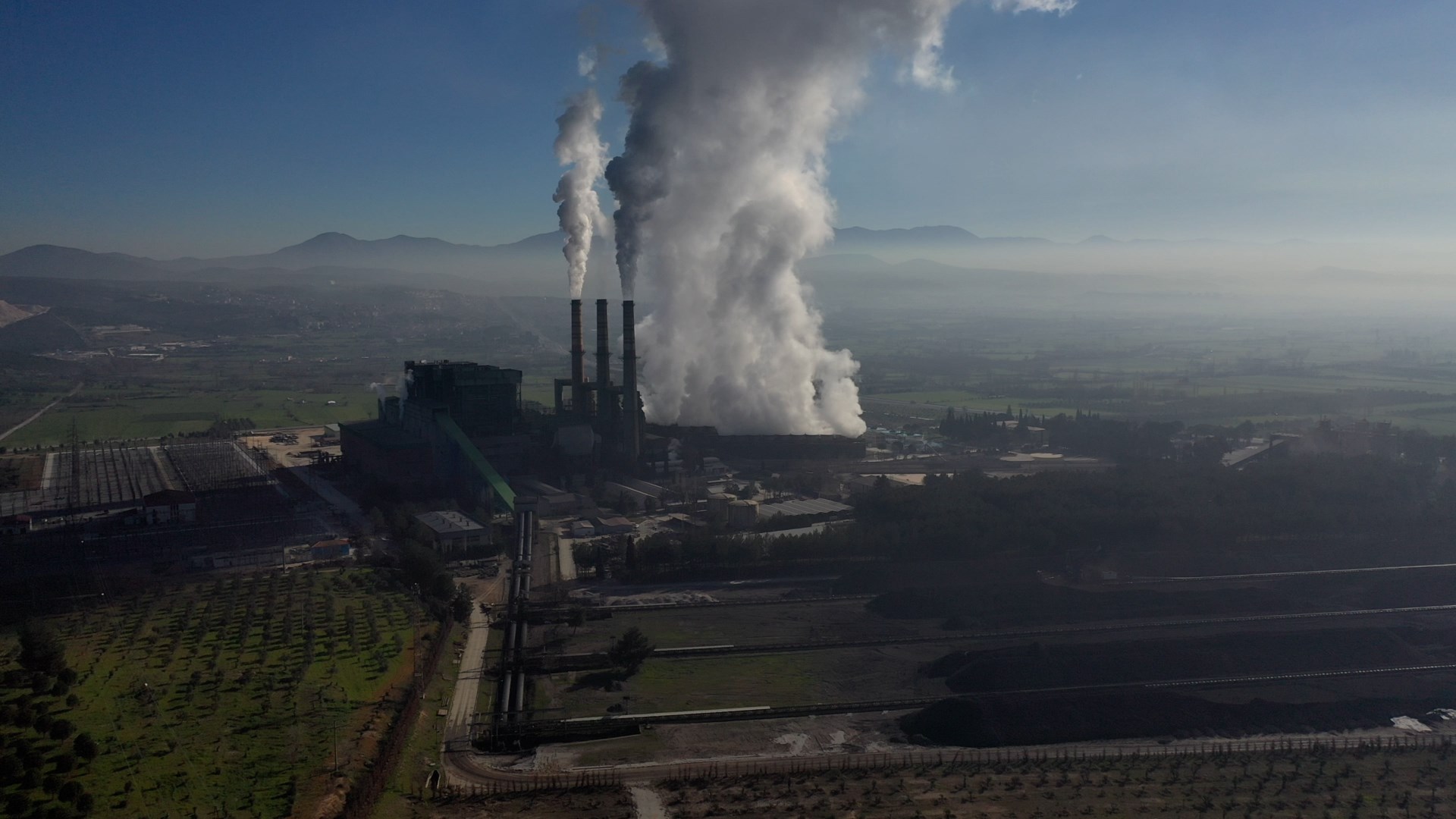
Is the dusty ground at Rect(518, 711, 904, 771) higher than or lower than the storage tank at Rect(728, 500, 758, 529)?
lower

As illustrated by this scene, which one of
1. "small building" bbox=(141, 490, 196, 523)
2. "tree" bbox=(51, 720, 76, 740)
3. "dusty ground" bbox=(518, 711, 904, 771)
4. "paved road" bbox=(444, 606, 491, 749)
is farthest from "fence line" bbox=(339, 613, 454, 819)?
"small building" bbox=(141, 490, 196, 523)

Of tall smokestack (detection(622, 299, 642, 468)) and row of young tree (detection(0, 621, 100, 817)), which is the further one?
tall smokestack (detection(622, 299, 642, 468))

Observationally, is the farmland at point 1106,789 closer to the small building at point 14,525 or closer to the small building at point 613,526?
the small building at point 613,526

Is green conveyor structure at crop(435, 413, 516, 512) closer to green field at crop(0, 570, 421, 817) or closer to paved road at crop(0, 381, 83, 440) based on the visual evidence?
green field at crop(0, 570, 421, 817)

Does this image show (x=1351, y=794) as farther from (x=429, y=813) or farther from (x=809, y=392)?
(x=809, y=392)

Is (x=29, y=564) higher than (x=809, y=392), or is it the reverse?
(x=809, y=392)

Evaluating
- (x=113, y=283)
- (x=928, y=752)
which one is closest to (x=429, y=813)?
(x=928, y=752)
